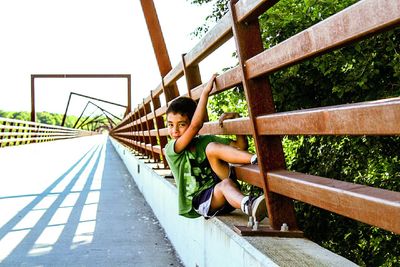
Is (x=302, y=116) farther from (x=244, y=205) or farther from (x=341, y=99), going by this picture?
(x=341, y=99)

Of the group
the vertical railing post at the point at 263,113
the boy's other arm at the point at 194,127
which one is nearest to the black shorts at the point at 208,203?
the boy's other arm at the point at 194,127

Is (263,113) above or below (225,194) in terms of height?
above

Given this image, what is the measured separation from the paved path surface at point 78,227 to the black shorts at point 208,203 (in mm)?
739

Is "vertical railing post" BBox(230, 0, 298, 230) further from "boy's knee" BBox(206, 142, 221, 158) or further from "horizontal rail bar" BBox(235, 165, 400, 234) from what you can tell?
"boy's knee" BBox(206, 142, 221, 158)

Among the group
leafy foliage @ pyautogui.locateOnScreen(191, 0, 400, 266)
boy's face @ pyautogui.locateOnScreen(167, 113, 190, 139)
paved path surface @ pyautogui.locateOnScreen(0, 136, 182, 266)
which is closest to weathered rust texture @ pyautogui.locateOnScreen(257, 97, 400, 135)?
boy's face @ pyautogui.locateOnScreen(167, 113, 190, 139)

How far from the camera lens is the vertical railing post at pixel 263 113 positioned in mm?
2447

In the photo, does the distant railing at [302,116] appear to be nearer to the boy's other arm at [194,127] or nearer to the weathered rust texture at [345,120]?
the weathered rust texture at [345,120]

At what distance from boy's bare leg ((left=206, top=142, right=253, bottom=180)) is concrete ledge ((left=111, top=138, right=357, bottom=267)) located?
0.28 metres

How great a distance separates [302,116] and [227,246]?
83 cm

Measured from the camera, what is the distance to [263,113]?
250 cm

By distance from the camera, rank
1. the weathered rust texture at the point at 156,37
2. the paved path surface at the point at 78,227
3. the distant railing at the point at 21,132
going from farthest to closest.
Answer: the distant railing at the point at 21,132 < the weathered rust texture at the point at 156,37 < the paved path surface at the point at 78,227

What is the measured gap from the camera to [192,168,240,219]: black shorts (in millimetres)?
2980

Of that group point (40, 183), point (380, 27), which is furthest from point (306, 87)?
point (40, 183)

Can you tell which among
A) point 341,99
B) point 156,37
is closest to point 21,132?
point 156,37
